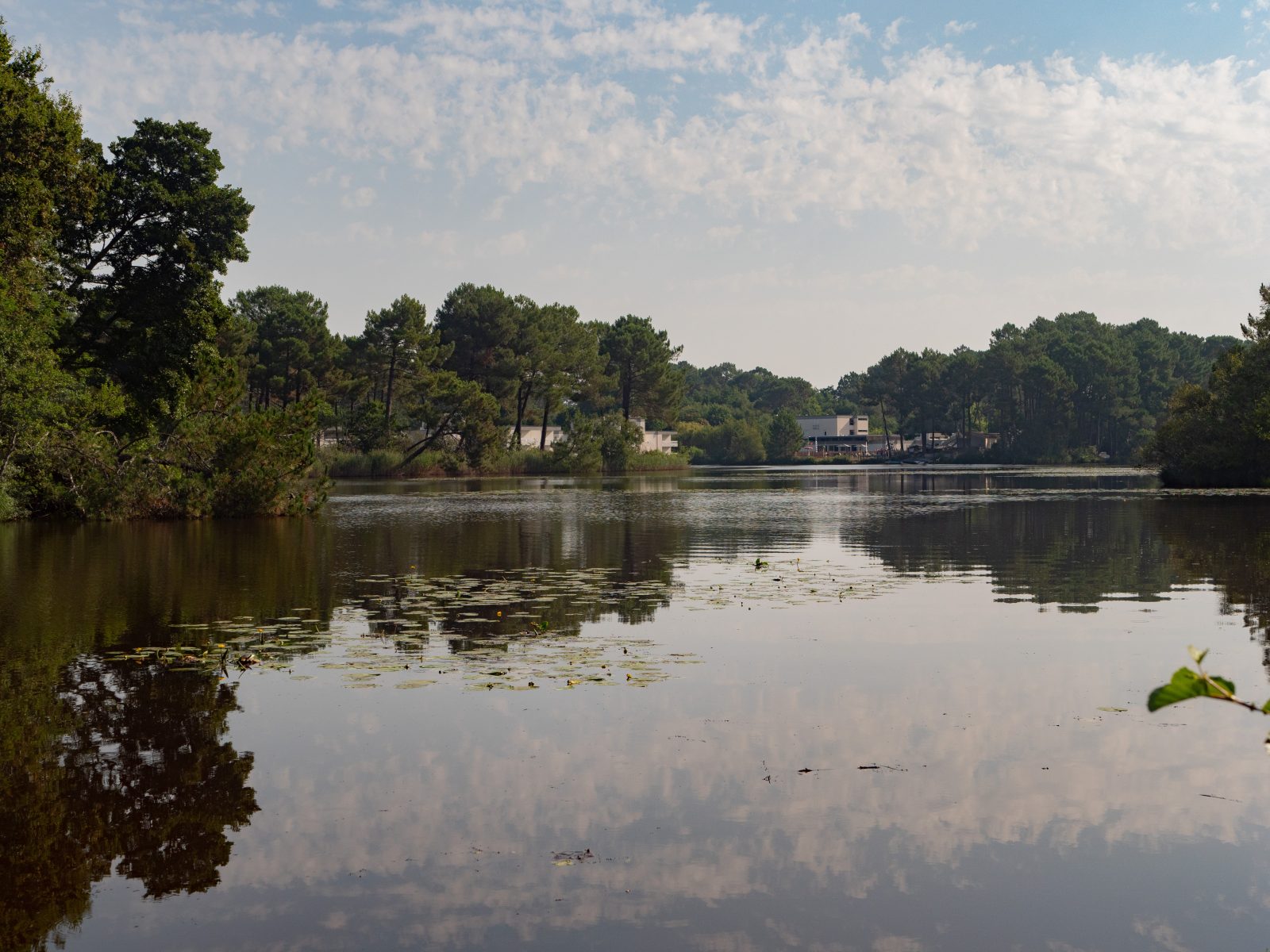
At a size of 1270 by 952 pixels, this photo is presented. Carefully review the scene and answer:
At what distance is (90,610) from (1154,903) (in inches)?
589

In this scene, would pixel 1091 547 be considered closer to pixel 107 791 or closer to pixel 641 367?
pixel 107 791

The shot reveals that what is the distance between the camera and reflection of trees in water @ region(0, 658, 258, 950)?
642 cm

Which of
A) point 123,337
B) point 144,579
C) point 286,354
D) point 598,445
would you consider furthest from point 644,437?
point 144,579

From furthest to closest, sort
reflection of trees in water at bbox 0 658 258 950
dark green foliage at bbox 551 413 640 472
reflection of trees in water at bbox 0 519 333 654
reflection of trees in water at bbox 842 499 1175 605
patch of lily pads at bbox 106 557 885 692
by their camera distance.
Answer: dark green foliage at bbox 551 413 640 472, reflection of trees in water at bbox 842 499 1175 605, reflection of trees in water at bbox 0 519 333 654, patch of lily pads at bbox 106 557 885 692, reflection of trees in water at bbox 0 658 258 950

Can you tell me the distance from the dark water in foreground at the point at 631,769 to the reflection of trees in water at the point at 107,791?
3 cm

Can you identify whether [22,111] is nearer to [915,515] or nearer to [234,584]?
[234,584]

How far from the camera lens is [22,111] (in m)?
30.3

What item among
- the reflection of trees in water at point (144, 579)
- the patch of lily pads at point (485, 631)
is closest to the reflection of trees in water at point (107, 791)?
the patch of lily pads at point (485, 631)

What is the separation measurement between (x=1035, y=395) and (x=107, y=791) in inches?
6652

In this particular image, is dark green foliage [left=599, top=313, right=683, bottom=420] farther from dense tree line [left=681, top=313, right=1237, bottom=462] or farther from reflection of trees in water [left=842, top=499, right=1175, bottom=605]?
reflection of trees in water [left=842, top=499, right=1175, bottom=605]

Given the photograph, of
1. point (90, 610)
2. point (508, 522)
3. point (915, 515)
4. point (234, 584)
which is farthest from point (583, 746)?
point (915, 515)

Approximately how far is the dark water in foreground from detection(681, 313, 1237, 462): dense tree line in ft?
439

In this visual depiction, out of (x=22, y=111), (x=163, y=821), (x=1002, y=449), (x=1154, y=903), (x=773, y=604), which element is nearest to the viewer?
(x=1154, y=903)

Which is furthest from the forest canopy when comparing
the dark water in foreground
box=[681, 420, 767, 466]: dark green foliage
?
box=[681, 420, 767, 466]: dark green foliage
